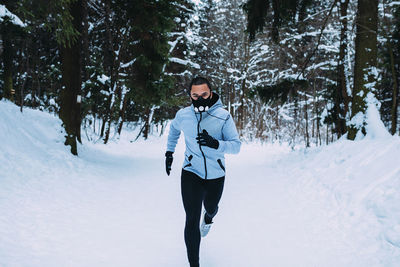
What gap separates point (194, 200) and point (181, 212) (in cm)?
227

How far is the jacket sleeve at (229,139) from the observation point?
289 centimetres

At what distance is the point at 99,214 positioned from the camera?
4699 millimetres

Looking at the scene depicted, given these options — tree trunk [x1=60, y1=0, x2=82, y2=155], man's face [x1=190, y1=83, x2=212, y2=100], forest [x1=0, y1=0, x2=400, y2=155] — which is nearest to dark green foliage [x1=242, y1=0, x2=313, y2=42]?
forest [x1=0, y1=0, x2=400, y2=155]

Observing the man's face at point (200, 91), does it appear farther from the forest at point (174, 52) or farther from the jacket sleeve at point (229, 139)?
the forest at point (174, 52)

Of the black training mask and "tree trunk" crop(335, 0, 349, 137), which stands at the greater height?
"tree trunk" crop(335, 0, 349, 137)

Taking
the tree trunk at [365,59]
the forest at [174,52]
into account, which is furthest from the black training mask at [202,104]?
the tree trunk at [365,59]

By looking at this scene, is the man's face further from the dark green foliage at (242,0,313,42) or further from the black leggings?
the dark green foliage at (242,0,313,42)

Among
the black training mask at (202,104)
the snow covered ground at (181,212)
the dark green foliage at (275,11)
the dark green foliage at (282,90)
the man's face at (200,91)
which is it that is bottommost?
the snow covered ground at (181,212)

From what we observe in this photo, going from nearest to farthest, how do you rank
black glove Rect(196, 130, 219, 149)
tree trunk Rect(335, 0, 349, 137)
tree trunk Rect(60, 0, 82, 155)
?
1. black glove Rect(196, 130, 219, 149)
2. tree trunk Rect(60, 0, 82, 155)
3. tree trunk Rect(335, 0, 349, 137)

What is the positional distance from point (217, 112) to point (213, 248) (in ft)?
5.92

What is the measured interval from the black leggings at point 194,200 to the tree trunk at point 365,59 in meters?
5.53

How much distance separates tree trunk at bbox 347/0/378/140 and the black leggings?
5526 millimetres

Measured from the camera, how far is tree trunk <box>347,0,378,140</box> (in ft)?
22.8

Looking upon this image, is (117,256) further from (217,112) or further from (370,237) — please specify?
(370,237)
